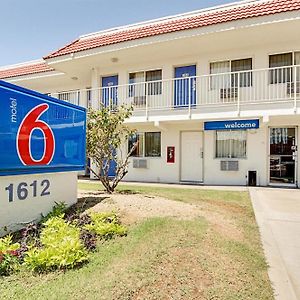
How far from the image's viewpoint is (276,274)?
12.3 ft

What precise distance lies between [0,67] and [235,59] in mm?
19262

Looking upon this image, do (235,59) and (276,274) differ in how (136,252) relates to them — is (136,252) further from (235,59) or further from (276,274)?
(235,59)

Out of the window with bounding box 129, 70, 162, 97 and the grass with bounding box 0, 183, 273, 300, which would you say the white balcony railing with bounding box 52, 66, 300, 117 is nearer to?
the window with bounding box 129, 70, 162, 97

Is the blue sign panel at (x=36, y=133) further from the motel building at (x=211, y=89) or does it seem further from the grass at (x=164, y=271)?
the motel building at (x=211, y=89)

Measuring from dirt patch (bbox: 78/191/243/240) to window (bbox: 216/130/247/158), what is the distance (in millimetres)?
6777

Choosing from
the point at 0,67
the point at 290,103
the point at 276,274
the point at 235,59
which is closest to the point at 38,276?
the point at 276,274

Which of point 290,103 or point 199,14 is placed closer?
point 290,103

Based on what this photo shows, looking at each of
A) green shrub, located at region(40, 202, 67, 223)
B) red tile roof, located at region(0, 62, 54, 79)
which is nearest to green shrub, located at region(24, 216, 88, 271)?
green shrub, located at region(40, 202, 67, 223)

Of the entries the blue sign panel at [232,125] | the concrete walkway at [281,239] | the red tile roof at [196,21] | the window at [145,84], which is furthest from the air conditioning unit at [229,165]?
the red tile roof at [196,21]

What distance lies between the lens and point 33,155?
5.43m

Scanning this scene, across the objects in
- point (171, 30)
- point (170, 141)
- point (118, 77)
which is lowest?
point (170, 141)

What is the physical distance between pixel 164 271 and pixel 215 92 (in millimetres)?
11075

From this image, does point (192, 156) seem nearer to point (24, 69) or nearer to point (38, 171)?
point (38, 171)

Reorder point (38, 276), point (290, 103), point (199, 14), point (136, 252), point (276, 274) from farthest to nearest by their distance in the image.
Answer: point (199, 14) < point (290, 103) < point (136, 252) < point (276, 274) < point (38, 276)
